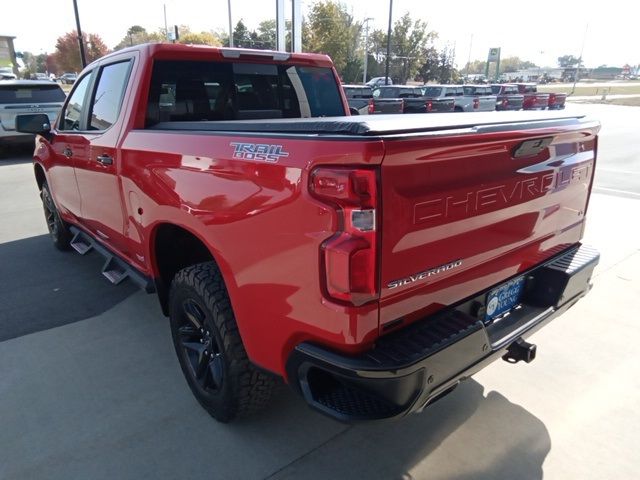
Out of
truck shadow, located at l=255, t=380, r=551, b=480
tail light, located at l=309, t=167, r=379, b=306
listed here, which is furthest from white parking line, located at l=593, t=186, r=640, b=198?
tail light, located at l=309, t=167, r=379, b=306

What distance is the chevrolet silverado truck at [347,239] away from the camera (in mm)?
1724

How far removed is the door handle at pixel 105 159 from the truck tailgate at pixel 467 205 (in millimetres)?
2298

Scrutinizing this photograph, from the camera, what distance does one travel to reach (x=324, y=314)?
1.79 m

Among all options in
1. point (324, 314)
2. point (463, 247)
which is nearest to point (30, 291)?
point (324, 314)

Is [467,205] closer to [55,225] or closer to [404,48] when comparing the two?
[55,225]

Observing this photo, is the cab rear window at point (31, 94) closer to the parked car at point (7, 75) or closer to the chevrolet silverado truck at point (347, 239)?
the chevrolet silverado truck at point (347, 239)

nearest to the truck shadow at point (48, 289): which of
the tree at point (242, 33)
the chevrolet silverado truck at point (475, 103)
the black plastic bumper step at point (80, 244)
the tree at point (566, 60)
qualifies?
the black plastic bumper step at point (80, 244)

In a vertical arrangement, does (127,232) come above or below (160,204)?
below

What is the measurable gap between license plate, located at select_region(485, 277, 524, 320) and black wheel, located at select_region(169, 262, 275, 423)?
44.1 inches

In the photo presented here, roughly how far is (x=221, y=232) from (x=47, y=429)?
60.9 inches

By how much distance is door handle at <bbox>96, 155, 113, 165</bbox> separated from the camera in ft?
10.7

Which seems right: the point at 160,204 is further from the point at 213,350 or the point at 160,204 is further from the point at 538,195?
the point at 538,195

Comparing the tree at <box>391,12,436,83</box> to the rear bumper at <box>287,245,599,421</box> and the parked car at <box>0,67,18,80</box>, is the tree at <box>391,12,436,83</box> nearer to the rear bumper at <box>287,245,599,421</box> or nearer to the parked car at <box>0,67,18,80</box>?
the parked car at <box>0,67,18,80</box>

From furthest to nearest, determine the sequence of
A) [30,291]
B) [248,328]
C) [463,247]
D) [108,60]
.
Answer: [30,291] < [108,60] < [248,328] < [463,247]
